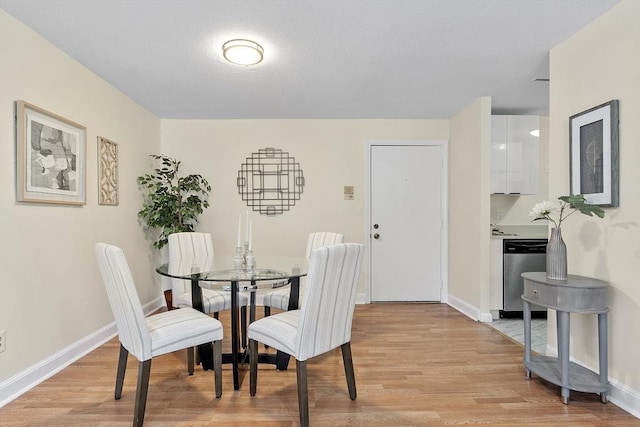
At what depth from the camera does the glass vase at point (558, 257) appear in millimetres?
2068

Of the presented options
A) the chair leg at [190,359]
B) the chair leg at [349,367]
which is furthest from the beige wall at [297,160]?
the chair leg at [349,367]

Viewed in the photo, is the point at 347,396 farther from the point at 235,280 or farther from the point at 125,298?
the point at 125,298

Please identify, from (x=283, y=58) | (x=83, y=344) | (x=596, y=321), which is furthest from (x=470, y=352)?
(x=83, y=344)

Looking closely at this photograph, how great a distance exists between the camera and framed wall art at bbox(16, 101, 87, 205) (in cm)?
212

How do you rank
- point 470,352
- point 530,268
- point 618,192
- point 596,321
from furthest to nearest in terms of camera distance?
point 530,268 → point 470,352 → point 596,321 → point 618,192

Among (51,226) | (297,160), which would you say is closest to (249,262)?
(51,226)

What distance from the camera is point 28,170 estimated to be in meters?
2.17

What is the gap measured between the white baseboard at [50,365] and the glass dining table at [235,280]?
95 cm

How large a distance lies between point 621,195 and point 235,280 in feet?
7.21

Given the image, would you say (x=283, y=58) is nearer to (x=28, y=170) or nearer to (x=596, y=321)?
(x=28, y=170)

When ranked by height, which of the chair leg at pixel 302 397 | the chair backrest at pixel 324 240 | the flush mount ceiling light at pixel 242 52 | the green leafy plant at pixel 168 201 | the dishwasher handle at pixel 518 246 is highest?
the flush mount ceiling light at pixel 242 52

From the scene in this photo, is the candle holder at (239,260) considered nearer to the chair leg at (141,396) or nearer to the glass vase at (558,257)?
the chair leg at (141,396)

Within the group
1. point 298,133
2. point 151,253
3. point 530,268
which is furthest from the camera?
point 298,133

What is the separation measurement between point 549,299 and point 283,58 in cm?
230
